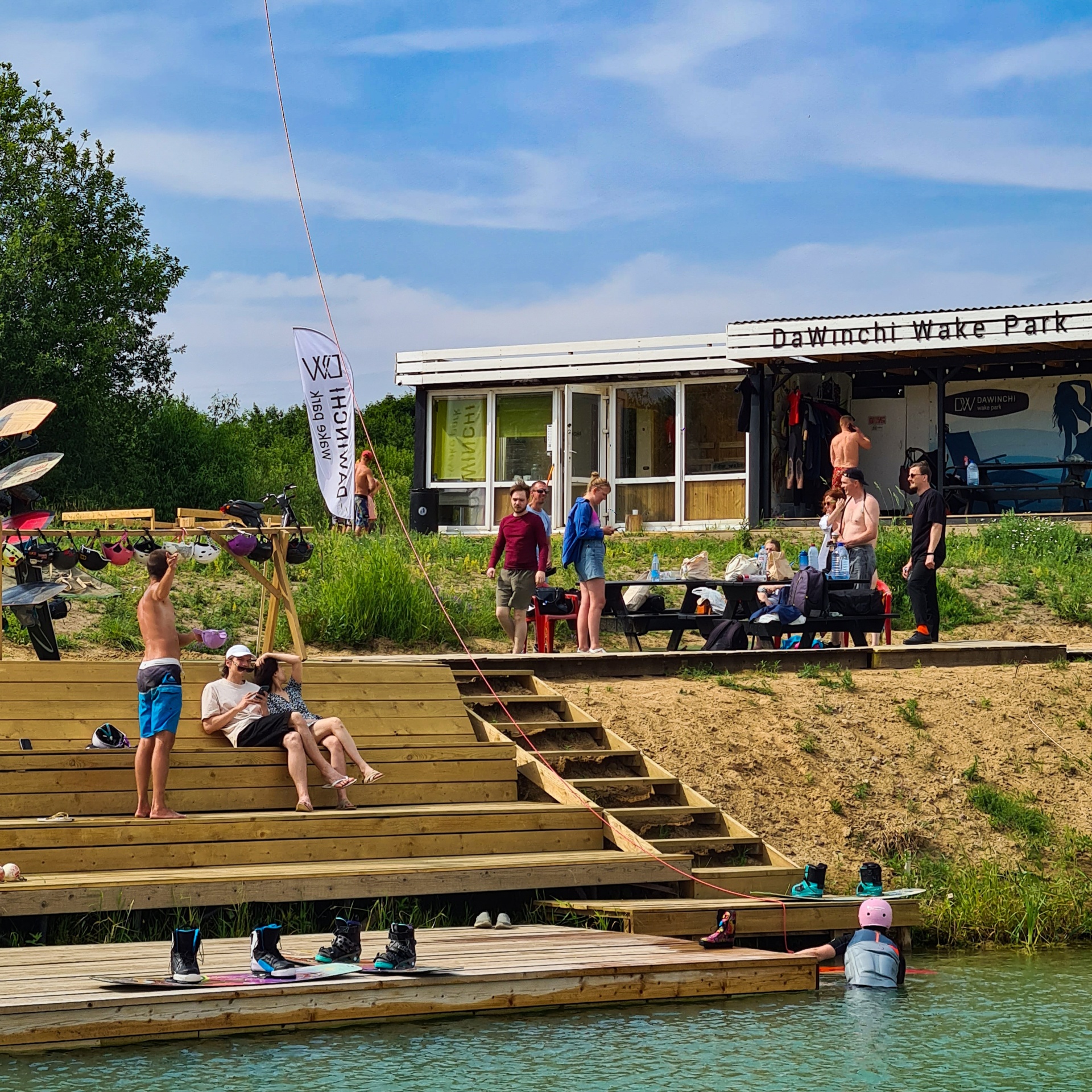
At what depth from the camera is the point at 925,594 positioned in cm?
1509

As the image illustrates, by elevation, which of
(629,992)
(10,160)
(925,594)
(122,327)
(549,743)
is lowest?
(629,992)

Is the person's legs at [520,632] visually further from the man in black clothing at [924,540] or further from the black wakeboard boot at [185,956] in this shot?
the black wakeboard boot at [185,956]

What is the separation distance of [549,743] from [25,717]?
4.09 m

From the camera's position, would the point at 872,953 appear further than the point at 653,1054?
Yes

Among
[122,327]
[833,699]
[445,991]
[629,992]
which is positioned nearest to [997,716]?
[833,699]

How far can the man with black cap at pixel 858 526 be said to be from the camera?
49.1ft

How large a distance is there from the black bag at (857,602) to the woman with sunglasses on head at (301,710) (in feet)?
18.7

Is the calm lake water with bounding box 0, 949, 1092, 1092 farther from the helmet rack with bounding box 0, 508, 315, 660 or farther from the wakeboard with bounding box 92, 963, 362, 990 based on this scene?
the helmet rack with bounding box 0, 508, 315, 660

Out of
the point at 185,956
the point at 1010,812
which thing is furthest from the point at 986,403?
the point at 185,956

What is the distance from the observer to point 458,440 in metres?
27.5

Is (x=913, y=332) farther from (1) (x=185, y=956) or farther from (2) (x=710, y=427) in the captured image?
(1) (x=185, y=956)

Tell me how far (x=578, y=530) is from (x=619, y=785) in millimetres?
3367

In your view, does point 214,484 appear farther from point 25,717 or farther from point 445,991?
point 445,991

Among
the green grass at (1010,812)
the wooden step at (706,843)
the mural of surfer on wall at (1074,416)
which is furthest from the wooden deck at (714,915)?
the mural of surfer on wall at (1074,416)
